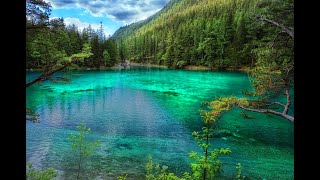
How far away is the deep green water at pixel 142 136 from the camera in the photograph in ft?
38.9

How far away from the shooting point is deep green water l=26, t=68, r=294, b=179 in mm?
11844

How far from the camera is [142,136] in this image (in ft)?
52.4

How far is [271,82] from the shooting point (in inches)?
353

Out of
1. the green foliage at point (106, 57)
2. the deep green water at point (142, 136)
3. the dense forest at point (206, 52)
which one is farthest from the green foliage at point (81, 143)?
the green foliage at point (106, 57)

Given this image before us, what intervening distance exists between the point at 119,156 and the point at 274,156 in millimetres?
7105

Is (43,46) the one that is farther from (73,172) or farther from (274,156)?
(274,156)

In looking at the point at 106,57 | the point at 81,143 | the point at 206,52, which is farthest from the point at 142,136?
the point at 106,57

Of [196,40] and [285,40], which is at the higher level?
[196,40]

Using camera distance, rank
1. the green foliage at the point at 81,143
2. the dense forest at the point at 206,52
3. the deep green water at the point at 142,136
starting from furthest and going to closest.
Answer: the deep green water at the point at 142,136, the green foliage at the point at 81,143, the dense forest at the point at 206,52

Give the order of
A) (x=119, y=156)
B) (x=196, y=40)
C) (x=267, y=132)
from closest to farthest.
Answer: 1. (x=119, y=156)
2. (x=267, y=132)
3. (x=196, y=40)

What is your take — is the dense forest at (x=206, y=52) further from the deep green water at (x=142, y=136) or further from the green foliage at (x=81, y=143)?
the deep green water at (x=142, y=136)

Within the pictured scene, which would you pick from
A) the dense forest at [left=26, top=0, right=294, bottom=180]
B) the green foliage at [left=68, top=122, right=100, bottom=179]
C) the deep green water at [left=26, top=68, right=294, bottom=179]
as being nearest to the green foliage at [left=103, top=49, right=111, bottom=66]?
the dense forest at [left=26, top=0, right=294, bottom=180]
